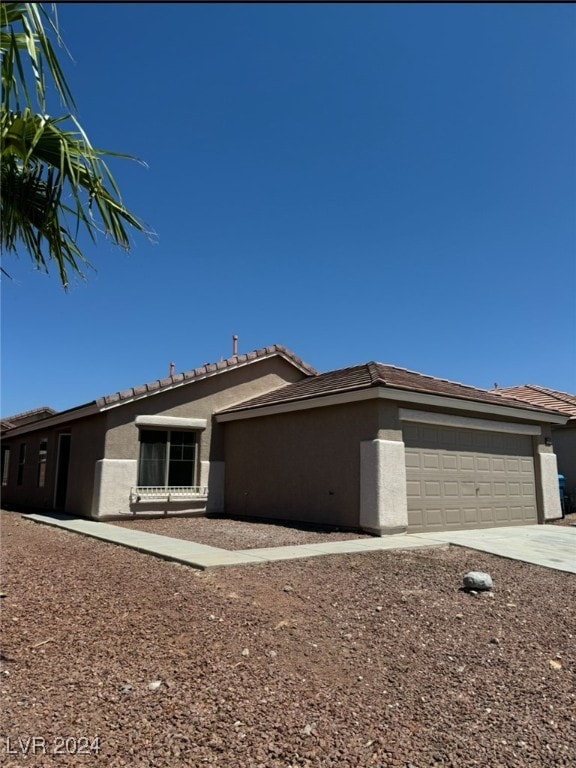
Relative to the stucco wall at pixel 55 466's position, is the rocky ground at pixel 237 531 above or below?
below

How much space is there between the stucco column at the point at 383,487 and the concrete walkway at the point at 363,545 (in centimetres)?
35

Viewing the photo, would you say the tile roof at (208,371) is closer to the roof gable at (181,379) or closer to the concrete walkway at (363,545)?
the roof gable at (181,379)

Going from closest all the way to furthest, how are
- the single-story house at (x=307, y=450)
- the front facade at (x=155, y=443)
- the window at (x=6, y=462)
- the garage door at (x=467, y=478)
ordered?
the single-story house at (x=307, y=450) < the garage door at (x=467, y=478) < the front facade at (x=155, y=443) < the window at (x=6, y=462)

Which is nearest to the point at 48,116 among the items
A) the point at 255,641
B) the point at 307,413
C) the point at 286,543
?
the point at 255,641

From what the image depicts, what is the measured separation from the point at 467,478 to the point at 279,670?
1004 centimetres

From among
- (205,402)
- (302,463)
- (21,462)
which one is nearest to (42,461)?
(21,462)

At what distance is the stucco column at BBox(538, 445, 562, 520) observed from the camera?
15.4 m

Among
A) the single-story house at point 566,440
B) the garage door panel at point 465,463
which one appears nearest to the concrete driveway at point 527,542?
the garage door panel at point 465,463

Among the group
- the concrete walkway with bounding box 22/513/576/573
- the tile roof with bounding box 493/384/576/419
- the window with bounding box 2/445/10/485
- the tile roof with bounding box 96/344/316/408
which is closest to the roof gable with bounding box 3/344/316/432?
the tile roof with bounding box 96/344/316/408

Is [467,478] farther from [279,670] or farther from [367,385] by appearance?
[279,670]

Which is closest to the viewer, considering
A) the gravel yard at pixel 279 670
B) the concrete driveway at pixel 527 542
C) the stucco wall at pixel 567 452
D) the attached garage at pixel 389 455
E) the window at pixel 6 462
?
the gravel yard at pixel 279 670

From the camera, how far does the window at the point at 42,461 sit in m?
19.2

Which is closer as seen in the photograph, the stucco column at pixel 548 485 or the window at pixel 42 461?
the stucco column at pixel 548 485

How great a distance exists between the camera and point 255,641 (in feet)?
16.0
